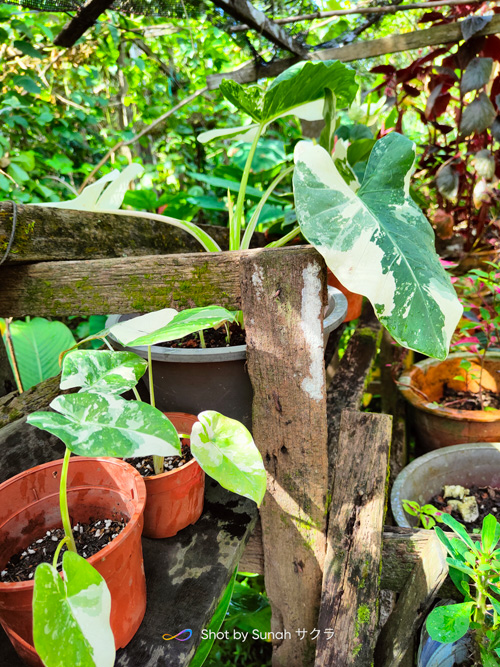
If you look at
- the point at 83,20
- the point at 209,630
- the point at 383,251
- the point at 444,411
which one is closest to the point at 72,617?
the point at 209,630

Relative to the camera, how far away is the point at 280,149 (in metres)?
2.56

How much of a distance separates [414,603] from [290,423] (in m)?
0.35

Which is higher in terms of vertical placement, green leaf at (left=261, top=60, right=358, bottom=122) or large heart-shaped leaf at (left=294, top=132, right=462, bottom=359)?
green leaf at (left=261, top=60, right=358, bottom=122)

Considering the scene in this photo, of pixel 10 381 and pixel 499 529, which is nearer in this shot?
pixel 499 529

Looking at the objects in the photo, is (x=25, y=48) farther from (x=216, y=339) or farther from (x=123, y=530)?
(x=123, y=530)

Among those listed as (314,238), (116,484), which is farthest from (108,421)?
(314,238)

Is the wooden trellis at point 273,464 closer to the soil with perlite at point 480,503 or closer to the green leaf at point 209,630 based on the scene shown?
the green leaf at point 209,630

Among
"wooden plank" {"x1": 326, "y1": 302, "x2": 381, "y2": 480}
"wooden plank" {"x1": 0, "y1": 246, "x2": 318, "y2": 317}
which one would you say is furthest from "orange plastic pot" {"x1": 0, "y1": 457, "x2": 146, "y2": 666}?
"wooden plank" {"x1": 326, "y1": 302, "x2": 381, "y2": 480}

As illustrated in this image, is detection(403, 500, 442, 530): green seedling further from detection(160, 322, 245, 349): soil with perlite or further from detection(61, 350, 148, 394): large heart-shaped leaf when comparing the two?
detection(61, 350, 148, 394): large heart-shaped leaf

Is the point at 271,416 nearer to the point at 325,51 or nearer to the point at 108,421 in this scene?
the point at 108,421

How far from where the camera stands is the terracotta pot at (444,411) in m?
1.46

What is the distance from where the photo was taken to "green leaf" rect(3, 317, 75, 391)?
1.32 metres

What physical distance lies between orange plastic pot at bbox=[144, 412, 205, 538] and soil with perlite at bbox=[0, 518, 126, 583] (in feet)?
0.26

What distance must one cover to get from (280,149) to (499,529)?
2337mm
